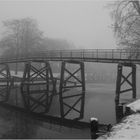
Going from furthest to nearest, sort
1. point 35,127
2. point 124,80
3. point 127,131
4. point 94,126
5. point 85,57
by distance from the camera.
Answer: point 85,57
point 124,80
point 35,127
point 94,126
point 127,131

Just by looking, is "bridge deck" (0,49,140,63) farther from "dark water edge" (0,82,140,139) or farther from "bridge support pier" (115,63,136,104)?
"dark water edge" (0,82,140,139)

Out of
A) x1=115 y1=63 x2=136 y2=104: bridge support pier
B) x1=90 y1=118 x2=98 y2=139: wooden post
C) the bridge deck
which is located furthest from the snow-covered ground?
the bridge deck

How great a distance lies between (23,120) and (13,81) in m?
17.1

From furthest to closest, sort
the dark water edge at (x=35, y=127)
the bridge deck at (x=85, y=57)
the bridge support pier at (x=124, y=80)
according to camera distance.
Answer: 1. the bridge deck at (x=85, y=57)
2. the bridge support pier at (x=124, y=80)
3. the dark water edge at (x=35, y=127)

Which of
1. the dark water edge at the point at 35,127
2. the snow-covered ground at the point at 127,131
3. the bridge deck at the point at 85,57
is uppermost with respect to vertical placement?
the bridge deck at the point at 85,57

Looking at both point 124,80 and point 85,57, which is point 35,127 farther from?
point 85,57

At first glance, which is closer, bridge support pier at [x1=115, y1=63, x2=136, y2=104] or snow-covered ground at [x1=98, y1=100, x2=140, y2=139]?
snow-covered ground at [x1=98, y1=100, x2=140, y2=139]

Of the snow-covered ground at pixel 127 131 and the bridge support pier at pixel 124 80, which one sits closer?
the snow-covered ground at pixel 127 131

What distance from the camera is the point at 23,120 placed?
14367 mm

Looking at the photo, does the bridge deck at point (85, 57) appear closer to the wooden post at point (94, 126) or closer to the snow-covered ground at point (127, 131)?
the snow-covered ground at point (127, 131)

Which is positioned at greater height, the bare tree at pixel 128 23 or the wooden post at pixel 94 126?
the bare tree at pixel 128 23

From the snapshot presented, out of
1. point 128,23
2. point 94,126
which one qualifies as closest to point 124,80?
point 128,23

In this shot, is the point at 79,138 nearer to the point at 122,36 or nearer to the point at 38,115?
the point at 38,115

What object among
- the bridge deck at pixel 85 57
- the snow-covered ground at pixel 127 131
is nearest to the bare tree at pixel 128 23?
the bridge deck at pixel 85 57
